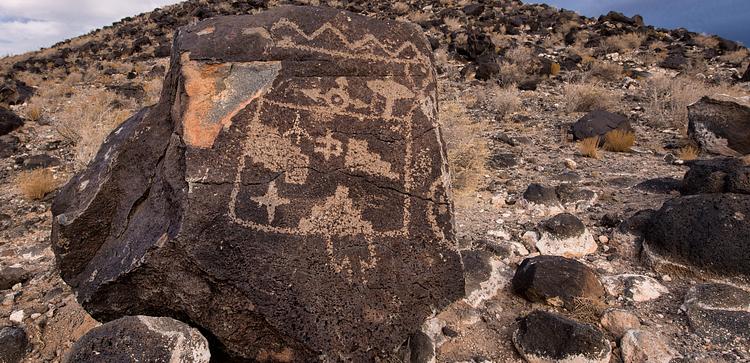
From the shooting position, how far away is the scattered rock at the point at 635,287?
2.90m

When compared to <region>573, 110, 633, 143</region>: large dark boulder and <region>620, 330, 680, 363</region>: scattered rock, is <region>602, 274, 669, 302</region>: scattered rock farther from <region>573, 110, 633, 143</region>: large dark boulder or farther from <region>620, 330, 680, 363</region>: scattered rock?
<region>573, 110, 633, 143</region>: large dark boulder

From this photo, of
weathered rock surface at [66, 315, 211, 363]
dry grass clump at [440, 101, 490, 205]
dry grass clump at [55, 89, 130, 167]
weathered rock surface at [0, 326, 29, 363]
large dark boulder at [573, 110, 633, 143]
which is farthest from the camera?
large dark boulder at [573, 110, 633, 143]

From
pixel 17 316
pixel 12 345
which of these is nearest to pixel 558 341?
pixel 12 345

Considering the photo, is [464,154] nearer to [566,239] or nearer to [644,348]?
[566,239]

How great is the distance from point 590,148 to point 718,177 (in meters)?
2.14

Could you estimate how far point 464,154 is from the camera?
223 inches

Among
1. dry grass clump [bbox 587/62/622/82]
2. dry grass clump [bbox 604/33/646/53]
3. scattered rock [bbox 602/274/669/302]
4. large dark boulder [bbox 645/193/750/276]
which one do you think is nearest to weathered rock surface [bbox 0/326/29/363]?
scattered rock [bbox 602/274/669/302]

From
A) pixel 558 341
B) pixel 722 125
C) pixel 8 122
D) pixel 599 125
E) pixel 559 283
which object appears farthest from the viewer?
pixel 8 122

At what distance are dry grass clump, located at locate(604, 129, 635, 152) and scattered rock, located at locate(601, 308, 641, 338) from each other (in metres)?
3.80

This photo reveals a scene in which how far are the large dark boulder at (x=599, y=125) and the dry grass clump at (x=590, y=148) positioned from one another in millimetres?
316

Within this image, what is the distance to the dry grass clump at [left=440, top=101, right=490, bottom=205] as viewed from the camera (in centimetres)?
489

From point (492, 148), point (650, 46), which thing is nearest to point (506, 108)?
point (492, 148)

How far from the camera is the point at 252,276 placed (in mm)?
2262

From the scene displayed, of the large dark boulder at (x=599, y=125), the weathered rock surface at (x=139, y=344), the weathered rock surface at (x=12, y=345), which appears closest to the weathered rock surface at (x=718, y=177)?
the large dark boulder at (x=599, y=125)
